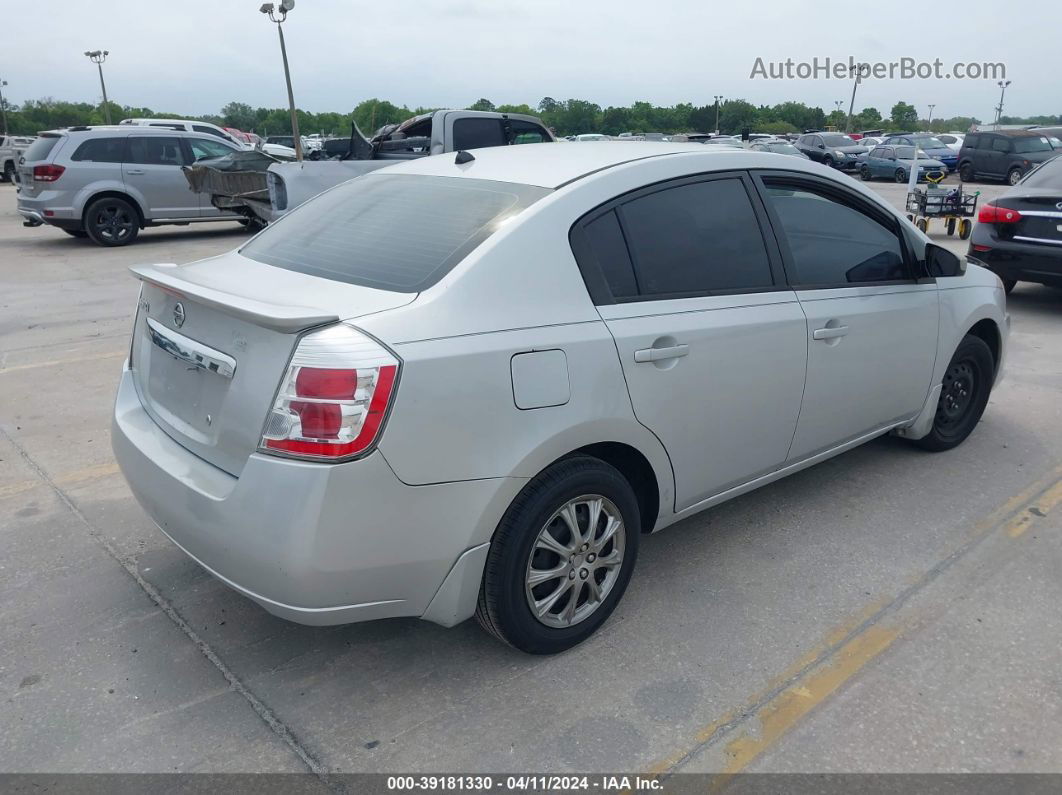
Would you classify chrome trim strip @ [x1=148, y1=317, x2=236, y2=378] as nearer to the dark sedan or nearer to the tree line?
the dark sedan

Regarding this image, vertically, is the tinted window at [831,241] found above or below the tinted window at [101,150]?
below

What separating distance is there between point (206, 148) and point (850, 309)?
12.6 meters

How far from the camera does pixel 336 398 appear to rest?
238 cm

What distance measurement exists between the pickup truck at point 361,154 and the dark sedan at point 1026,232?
177 inches

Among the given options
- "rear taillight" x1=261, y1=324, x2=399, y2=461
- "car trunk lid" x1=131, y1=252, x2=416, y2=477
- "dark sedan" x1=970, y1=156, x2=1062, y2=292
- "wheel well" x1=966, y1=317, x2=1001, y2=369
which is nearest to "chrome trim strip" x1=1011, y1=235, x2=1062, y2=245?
"dark sedan" x1=970, y1=156, x2=1062, y2=292

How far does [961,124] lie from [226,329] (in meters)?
121

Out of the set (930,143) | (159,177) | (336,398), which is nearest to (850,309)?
(336,398)

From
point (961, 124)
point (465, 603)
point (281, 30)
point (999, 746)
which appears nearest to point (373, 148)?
point (465, 603)

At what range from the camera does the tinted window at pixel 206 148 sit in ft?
44.8

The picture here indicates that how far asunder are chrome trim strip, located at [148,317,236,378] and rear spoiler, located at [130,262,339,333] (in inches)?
5.5

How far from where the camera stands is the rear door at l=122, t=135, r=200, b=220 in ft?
43.3

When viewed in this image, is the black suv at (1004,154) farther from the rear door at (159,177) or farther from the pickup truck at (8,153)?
the pickup truck at (8,153)

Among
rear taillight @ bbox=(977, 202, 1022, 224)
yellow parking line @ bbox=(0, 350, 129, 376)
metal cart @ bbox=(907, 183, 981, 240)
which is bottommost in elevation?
yellow parking line @ bbox=(0, 350, 129, 376)

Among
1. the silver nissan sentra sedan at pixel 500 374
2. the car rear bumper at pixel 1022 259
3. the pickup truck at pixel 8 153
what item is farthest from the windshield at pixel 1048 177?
the pickup truck at pixel 8 153
